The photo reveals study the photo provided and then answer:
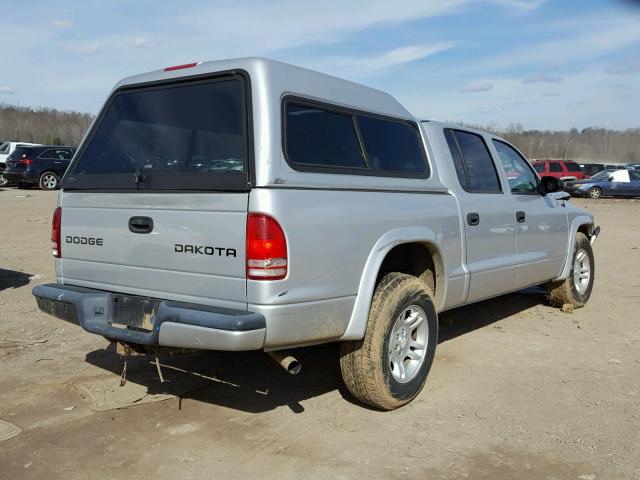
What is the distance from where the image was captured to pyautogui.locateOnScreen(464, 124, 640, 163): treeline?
91.8 meters

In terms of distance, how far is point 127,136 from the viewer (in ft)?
13.6

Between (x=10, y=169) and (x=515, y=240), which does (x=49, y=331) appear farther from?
(x=10, y=169)

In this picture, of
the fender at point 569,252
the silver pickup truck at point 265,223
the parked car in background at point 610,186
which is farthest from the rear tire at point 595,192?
the silver pickup truck at point 265,223

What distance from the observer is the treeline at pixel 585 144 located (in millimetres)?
91812

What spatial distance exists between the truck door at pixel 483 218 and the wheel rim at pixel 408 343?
2.54ft

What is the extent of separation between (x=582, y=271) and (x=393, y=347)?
12.8 feet

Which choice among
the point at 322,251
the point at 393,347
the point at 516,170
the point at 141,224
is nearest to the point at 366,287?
the point at 322,251

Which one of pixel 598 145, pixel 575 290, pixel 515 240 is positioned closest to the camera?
pixel 515 240

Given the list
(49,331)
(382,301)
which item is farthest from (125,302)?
(49,331)

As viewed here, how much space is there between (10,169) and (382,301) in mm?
23225

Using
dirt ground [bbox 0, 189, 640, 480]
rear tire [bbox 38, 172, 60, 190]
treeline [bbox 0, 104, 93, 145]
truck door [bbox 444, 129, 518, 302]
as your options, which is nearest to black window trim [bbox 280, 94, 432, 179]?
truck door [bbox 444, 129, 518, 302]

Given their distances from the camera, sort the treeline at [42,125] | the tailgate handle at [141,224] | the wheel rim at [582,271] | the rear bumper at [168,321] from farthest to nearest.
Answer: the treeline at [42,125]
the wheel rim at [582,271]
the tailgate handle at [141,224]
the rear bumper at [168,321]

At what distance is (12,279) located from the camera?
314 inches

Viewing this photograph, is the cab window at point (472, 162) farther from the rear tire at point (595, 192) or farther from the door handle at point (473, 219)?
the rear tire at point (595, 192)
